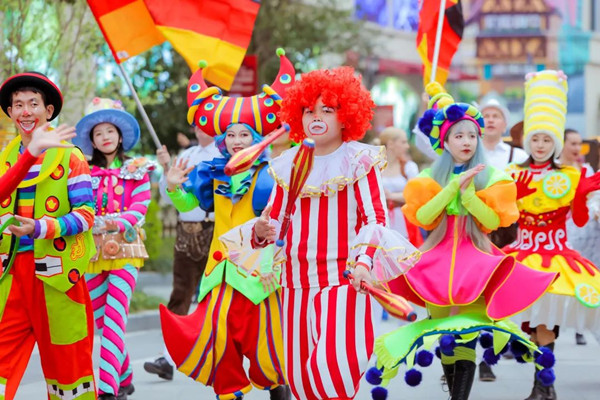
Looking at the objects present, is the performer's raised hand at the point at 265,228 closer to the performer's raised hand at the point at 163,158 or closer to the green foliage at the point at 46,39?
the performer's raised hand at the point at 163,158

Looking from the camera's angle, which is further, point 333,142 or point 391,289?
point 391,289

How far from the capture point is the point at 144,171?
8203 mm

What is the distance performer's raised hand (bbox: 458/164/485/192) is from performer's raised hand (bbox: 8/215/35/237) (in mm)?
2654

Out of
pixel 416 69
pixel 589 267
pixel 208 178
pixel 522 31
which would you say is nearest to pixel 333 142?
pixel 208 178

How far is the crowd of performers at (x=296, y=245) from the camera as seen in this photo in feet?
21.0

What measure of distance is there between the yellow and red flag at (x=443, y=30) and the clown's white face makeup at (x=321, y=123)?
4377 mm

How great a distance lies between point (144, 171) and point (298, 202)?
73.5 inches

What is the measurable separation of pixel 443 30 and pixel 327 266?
16.2 ft

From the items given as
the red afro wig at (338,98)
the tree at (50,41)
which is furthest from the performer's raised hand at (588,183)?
the tree at (50,41)

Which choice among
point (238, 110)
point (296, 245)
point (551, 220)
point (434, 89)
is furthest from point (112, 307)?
point (551, 220)

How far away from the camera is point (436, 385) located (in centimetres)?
955

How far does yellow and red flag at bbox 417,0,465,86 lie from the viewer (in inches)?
428

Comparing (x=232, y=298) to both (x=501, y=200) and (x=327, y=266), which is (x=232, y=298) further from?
(x=501, y=200)

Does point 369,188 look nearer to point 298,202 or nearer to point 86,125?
point 298,202
